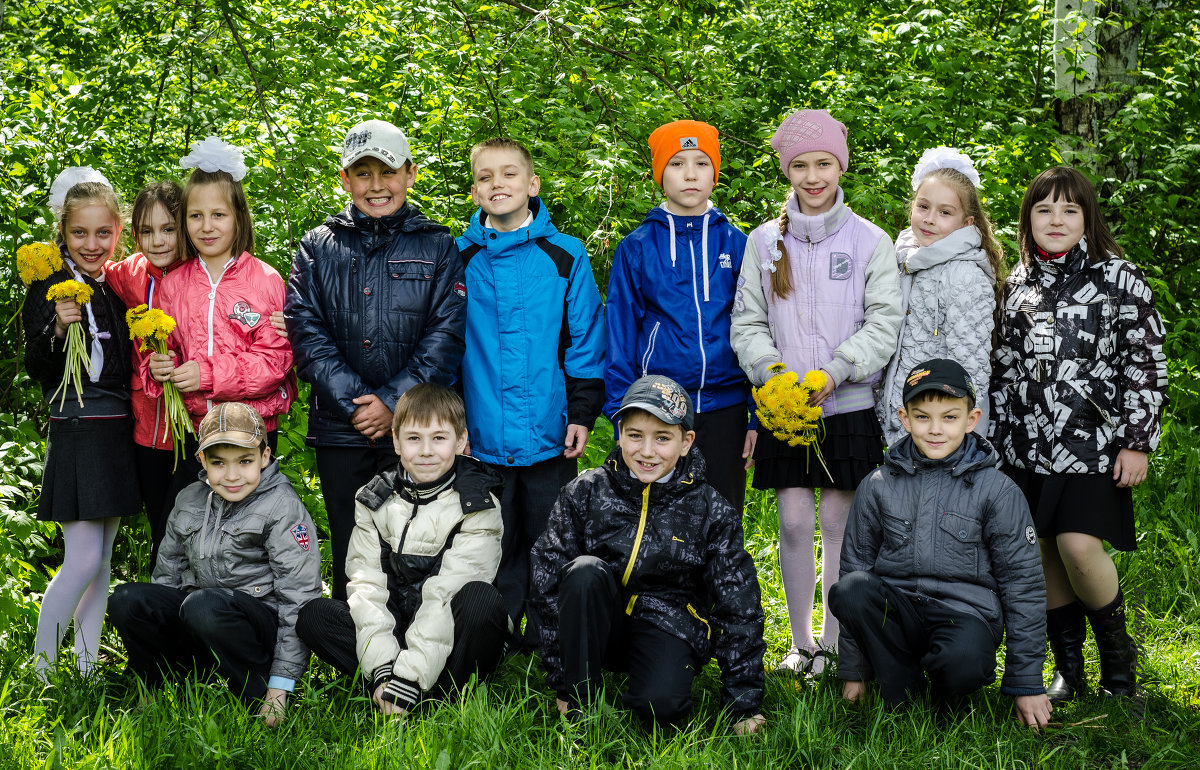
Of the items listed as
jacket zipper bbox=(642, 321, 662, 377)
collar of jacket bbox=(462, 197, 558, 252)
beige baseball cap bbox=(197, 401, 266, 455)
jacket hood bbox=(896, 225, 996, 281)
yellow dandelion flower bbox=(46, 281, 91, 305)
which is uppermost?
collar of jacket bbox=(462, 197, 558, 252)

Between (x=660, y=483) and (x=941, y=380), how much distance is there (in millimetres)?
1027

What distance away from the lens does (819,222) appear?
3.84 meters

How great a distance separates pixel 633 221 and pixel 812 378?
6.31 feet

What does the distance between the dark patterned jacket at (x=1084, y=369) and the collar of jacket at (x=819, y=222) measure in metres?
0.78

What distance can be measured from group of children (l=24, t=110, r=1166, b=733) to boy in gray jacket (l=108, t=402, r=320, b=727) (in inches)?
0.5

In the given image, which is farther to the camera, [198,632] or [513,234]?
[513,234]

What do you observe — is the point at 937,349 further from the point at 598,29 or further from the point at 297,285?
the point at 598,29

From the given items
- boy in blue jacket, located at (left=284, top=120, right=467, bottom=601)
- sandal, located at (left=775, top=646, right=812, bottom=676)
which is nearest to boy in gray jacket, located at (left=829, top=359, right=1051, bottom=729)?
sandal, located at (left=775, top=646, right=812, bottom=676)

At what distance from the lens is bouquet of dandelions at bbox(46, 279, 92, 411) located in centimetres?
381

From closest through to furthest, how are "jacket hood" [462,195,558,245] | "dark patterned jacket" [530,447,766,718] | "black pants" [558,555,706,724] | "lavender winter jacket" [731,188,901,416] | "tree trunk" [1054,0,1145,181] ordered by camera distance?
"black pants" [558,555,706,724], "dark patterned jacket" [530,447,766,718], "lavender winter jacket" [731,188,901,416], "jacket hood" [462,195,558,245], "tree trunk" [1054,0,1145,181]

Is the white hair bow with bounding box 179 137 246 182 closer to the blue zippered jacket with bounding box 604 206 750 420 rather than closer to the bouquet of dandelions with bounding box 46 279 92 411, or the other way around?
the bouquet of dandelions with bounding box 46 279 92 411

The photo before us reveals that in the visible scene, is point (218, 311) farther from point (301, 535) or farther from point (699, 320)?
point (699, 320)

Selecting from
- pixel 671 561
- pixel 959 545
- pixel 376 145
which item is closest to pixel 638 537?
pixel 671 561

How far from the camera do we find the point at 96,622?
3.94 m
